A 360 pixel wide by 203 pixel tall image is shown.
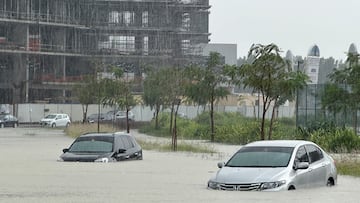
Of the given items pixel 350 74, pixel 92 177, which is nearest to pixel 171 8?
pixel 350 74

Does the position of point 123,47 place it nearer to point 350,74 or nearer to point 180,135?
point 180,135

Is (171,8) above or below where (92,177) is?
above

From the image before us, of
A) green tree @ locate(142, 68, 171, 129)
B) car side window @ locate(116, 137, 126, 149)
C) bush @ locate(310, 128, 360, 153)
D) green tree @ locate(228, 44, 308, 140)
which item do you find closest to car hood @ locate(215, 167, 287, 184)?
car side window @ locate(116, 137, 126, 149)

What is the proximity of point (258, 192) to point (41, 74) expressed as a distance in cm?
8490

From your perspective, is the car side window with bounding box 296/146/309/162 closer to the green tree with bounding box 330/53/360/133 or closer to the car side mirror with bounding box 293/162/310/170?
the car side mirror with bounding box 293/162/310/170

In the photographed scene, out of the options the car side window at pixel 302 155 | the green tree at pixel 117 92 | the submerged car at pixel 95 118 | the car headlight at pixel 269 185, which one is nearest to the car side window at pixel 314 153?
the car side window at pixel 302 155

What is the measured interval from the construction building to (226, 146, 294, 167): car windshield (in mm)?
77265

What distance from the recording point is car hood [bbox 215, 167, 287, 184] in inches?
662

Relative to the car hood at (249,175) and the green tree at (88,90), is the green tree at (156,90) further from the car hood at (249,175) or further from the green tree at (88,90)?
the car hood at (249,175)

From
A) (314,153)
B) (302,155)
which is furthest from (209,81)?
(302,155)

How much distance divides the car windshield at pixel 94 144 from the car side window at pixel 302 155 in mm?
9737

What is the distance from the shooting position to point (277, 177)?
55.4 ft

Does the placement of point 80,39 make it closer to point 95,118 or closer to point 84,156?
point 95,118

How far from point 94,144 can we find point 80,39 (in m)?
77.2
